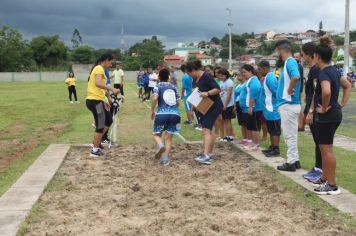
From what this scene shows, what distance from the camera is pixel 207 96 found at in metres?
8.50

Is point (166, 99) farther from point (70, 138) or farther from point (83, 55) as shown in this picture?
point (83, 55)

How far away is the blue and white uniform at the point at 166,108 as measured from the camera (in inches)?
334

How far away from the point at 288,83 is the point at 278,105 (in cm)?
42

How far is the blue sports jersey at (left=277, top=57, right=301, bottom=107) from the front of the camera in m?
7.33

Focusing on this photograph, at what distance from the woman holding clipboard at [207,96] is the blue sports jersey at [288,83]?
131 centimetres

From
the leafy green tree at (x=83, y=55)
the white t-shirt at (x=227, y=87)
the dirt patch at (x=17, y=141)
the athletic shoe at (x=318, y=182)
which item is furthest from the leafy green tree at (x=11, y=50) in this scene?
the athletic shoe at (x=318, y=182)

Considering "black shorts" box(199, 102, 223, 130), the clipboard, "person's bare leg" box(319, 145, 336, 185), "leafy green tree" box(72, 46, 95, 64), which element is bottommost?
"person's bare leg" box(319, 145, 336, 185)

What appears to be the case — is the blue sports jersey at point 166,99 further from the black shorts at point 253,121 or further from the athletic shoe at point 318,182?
the athletic shoe at point 318,182

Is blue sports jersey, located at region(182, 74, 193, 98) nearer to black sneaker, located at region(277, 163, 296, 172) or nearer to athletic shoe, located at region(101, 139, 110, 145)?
athletic shoe, located at region(101, 139, 110, 145)

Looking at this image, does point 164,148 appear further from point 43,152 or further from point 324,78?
point 324,78

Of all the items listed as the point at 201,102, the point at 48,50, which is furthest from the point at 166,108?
the point at 48,50

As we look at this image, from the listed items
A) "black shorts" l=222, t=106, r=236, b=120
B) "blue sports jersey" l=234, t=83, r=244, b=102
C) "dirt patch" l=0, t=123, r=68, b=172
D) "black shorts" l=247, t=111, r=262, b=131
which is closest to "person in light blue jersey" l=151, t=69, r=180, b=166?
"black shorts" l=247, t=111, r=262, b=131

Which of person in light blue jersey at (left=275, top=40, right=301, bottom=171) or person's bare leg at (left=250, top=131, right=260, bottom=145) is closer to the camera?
person in light blue jersey at (left=275, top=40, right=301, bottom=171)

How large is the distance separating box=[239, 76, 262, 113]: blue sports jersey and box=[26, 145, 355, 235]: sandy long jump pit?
1.41 meters
